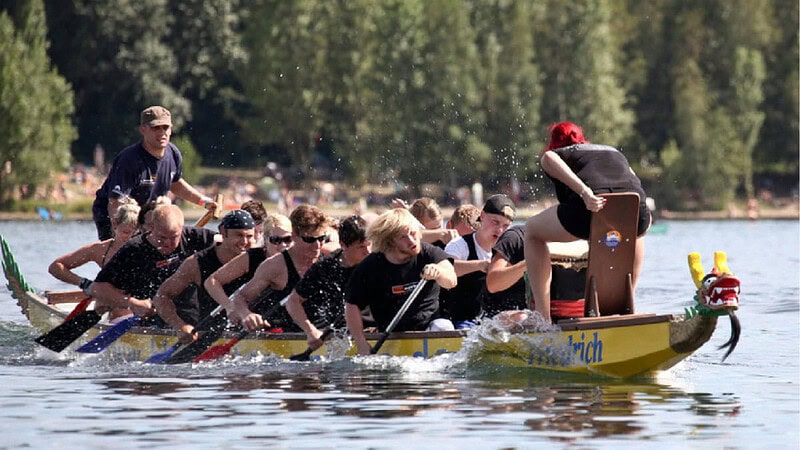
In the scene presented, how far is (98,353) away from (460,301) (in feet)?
11.5

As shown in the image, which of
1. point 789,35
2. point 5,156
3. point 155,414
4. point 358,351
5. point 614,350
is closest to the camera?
point 155,414

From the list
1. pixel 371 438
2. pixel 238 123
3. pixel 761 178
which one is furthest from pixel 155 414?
pixel 761 178

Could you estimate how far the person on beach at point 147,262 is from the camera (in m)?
14.6

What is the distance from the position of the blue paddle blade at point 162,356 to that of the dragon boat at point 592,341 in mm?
80

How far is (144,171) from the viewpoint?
54.5 ft

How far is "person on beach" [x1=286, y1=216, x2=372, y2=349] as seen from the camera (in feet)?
43.7

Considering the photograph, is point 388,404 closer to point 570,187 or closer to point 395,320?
point 395,320

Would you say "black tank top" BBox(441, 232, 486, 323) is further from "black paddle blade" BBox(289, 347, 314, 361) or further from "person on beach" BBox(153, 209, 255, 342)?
"person on beach" BBox(153, 209, 255, 342)

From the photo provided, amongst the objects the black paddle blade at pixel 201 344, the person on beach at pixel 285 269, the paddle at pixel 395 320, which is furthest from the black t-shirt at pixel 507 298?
the black paddle blade at pixel 201 344

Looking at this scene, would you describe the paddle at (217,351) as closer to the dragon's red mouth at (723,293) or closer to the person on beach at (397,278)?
the person on beach at (397,278)

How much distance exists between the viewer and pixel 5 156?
5625cm

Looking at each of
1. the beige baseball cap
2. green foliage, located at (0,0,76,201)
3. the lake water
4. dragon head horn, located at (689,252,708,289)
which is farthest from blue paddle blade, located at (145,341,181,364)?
green foliage, located at (0,0,76,201)

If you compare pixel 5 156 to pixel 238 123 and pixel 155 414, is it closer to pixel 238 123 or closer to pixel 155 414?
pixel 238 123

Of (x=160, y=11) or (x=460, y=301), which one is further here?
(x=160, y=11)
